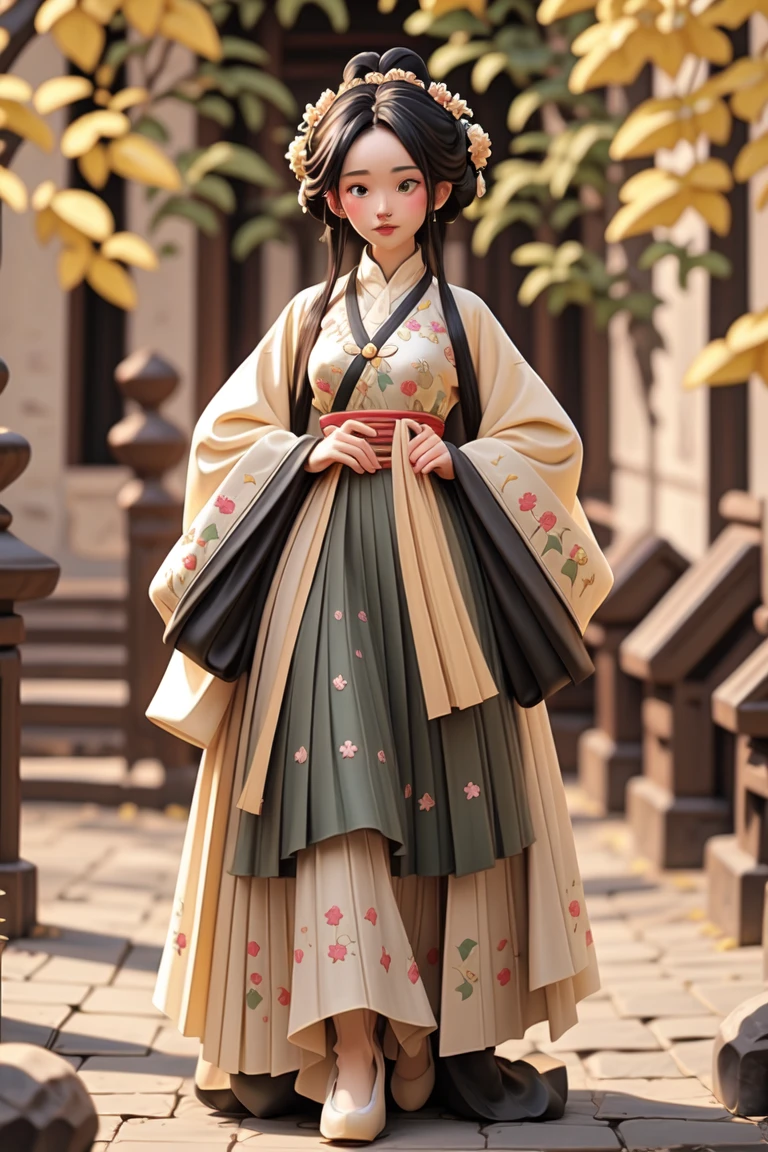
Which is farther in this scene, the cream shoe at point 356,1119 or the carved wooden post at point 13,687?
the carved wooden post at point 13,687

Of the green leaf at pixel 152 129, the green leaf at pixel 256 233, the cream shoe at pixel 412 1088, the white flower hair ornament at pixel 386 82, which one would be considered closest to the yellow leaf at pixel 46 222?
the white flower hair ornament at pixel 386 82

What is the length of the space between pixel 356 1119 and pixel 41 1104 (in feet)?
2.60

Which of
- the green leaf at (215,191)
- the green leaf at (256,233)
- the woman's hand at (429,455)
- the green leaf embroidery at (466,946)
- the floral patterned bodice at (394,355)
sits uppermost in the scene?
the green leaf at (215,191)

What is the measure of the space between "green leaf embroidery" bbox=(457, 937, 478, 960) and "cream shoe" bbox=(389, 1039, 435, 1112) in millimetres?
213

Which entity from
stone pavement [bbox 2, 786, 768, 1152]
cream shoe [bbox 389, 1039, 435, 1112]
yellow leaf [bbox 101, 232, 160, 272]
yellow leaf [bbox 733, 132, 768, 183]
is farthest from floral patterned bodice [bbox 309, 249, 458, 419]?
yellow leaf [bbox 101, 232, 160, 272]

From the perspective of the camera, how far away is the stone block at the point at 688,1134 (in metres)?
3.28

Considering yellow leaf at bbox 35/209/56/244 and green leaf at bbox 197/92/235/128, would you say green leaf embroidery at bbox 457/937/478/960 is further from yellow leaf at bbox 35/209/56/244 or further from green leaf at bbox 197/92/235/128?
green leaf at bbox 197/92/235/128

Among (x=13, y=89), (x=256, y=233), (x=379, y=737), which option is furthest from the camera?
(x=256, y=233)

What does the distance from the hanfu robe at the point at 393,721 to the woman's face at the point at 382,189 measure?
0.34 feet

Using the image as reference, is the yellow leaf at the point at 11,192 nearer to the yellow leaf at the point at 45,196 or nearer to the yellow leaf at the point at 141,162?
the yellow leaf at the point at 45,196

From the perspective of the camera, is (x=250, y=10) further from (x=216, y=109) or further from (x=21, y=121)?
(x=21, y=121)

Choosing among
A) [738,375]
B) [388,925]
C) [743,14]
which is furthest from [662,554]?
[388,925]

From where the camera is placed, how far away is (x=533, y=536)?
11.5 ft

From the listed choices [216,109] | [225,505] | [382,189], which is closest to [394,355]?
[382,189]
